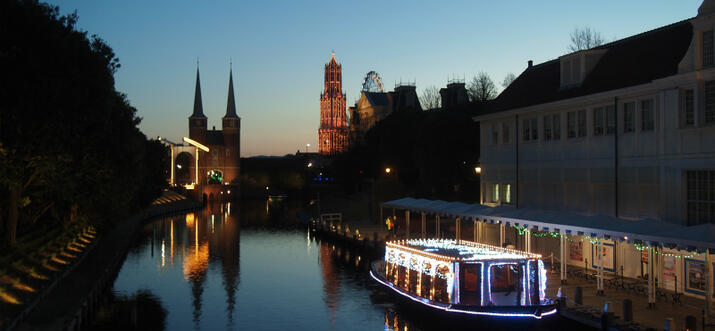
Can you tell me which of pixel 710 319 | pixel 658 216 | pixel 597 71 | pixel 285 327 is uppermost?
pixel 597 71

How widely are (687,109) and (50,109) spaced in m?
28.1

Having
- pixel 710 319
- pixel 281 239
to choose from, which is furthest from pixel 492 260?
pixel 281 239

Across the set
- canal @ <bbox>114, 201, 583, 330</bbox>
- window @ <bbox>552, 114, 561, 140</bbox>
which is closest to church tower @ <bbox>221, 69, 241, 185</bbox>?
canal @ <bbox>114, 201, 583, 330</bbox>

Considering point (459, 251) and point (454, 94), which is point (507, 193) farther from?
point (454, 94)

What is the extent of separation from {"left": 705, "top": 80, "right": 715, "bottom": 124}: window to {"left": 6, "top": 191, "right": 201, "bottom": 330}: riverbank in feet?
81.5

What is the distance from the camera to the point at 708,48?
26.4 metres

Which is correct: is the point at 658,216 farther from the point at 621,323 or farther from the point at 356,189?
the point at 356,189

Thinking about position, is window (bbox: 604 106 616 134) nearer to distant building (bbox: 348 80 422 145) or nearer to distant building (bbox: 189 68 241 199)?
distant building (bbox: 348 80 422 145)

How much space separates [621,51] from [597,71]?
1491 mm

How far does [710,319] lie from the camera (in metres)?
22.2

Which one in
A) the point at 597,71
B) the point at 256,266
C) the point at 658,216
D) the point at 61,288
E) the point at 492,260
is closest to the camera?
the point at 492,260

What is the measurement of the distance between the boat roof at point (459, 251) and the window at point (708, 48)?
973 centimetres

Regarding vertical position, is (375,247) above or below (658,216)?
below

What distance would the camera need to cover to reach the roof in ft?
74.9
